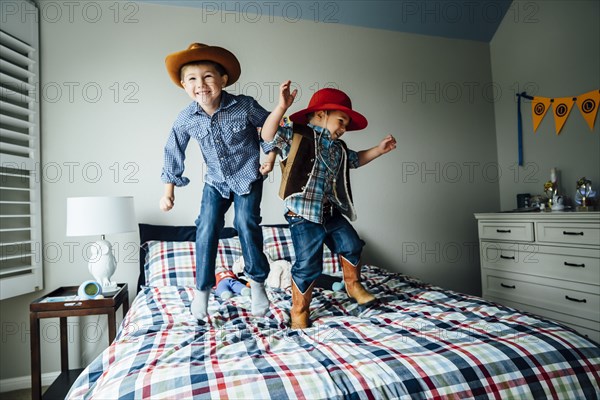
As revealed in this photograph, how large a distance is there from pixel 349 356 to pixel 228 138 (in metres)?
0.73

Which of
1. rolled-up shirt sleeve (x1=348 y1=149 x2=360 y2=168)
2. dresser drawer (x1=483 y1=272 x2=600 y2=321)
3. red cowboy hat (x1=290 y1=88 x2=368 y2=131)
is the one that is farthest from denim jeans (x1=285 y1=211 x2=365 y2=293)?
dresser drawer (x1=483 y1=272 x2=600 y2=321)

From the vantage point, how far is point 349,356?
1073 millimetres

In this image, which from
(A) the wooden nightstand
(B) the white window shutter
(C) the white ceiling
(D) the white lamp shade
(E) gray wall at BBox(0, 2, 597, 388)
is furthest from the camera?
(C) the white ceiling

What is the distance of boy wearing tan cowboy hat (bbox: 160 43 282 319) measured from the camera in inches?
46.3

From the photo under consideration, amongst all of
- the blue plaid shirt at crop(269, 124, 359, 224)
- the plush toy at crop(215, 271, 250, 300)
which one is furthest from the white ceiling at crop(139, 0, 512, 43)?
the plush toy at crop(215, 271, 250, 300)

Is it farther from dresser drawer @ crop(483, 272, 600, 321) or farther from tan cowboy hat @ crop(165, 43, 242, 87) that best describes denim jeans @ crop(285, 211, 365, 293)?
dresser drawer @ crop(483, 272, 600, 321)

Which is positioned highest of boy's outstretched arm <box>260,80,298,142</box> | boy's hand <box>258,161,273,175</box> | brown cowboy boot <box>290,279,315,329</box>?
boy's outstretched arm <box>260,80,298,142</box>

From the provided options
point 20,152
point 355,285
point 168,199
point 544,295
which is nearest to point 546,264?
point 544,295

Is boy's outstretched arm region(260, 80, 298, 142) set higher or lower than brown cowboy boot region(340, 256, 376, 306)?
higher

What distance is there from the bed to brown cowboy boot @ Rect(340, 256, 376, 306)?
66mm

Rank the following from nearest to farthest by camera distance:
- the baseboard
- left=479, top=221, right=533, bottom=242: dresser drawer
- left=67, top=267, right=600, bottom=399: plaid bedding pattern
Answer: left=67, top=267, right=600, bottom=399: plaid bedding pattern
the baseboard
left=479, top=221, right=533, bottom=242: dresser drawer

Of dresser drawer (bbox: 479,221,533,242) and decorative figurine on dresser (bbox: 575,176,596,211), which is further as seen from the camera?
dresser drawer (bbox: 479,221,533,242)

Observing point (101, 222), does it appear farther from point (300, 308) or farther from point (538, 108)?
point (538, 108)

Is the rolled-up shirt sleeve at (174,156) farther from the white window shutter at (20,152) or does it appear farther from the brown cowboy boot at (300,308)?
the white window shutter at (20,152)
